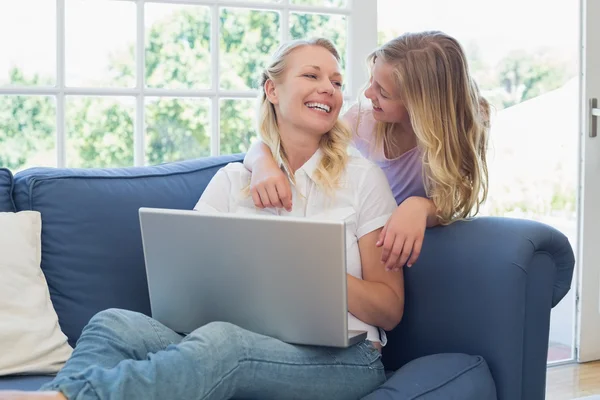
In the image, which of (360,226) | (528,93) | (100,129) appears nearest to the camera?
(360,226)

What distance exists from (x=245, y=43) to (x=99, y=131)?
0.53m

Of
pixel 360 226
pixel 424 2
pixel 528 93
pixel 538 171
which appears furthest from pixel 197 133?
pixel 528 93

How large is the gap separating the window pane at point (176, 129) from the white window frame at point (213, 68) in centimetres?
3

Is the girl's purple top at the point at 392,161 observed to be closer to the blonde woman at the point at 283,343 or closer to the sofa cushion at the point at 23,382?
the blonde woman at the point at 283,343

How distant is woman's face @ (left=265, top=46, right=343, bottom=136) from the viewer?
185 centimetres

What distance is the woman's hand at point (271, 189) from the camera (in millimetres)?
Result: 1744

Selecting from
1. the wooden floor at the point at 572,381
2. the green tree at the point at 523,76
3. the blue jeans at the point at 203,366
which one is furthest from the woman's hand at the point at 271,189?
the green tree at the point at 523,76

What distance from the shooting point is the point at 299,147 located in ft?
6.28

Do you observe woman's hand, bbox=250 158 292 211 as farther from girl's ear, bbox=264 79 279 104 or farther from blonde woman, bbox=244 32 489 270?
girl's ear, bbox=264 79 279 104

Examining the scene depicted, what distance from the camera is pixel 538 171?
379cm

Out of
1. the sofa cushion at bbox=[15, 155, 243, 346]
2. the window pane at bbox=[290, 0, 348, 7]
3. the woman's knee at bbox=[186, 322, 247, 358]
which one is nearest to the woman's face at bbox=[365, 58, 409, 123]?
the sofa cushion at bbox=[15, 155, 243, 346]

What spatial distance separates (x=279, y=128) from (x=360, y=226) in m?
0.34

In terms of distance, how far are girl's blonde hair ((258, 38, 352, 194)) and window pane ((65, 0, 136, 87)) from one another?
0.63 metres

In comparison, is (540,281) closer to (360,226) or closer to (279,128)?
(360,226)
